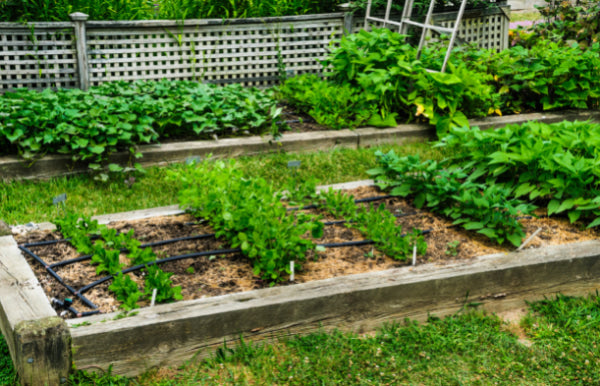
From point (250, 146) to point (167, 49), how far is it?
2084 mm

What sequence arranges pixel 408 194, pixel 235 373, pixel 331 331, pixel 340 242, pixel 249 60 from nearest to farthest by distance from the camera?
pixel 235 373
pixel 331 331
pixel 340 242
pixel 408 194
pixel 249 60

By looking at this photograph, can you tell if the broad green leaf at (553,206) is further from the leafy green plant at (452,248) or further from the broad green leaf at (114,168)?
A: the broad green leaf at (114,168)

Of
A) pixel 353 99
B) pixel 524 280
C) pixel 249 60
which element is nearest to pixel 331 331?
pixel 524 280

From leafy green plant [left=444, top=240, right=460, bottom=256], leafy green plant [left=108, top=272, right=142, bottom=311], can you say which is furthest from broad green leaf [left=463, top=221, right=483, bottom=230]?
leafy green plant [left=108, top=272, right=142, bottom=311]

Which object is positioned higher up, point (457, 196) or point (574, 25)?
point (574, 25)

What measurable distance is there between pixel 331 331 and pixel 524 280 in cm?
113

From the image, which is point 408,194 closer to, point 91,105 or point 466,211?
point 466,211

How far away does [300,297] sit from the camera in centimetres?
315

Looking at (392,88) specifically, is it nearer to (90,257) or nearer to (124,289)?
(90,257)

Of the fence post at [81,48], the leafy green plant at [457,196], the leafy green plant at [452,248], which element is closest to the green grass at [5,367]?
the leafy green plant at [452,248]

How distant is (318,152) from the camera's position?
5.95m

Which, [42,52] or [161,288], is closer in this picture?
[161,288]

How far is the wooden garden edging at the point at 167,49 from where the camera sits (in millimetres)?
6727

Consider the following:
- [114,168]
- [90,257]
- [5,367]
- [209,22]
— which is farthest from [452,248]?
[209,22]
